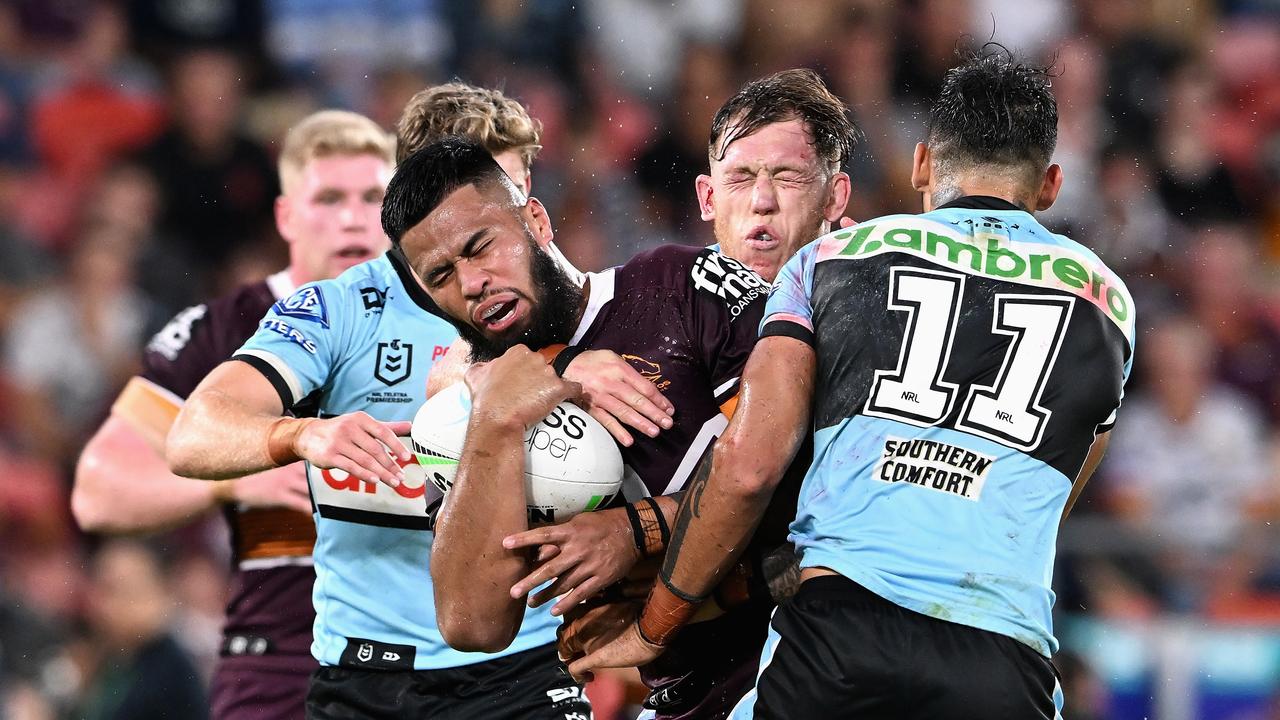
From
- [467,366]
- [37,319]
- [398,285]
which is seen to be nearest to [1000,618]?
[467,366]

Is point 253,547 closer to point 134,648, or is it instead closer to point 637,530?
point 637,530

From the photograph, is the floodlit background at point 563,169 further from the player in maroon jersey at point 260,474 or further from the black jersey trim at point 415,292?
the black jersey trim at point 415,292

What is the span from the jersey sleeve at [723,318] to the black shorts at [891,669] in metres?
0.69

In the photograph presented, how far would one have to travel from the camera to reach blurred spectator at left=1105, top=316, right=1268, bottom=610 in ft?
27.6

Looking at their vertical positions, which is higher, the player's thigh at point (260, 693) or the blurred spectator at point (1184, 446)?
the player's thigh at point (260, 693)

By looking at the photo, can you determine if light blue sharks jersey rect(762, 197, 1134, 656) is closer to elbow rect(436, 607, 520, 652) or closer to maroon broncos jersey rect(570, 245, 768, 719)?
maroon broncos jersey rect(570, 245, 768, 719)

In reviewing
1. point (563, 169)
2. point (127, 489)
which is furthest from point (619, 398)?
point (563, 169)

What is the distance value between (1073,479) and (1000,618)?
0.40 m

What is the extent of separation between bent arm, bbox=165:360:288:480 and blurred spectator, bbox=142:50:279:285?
18.2ft

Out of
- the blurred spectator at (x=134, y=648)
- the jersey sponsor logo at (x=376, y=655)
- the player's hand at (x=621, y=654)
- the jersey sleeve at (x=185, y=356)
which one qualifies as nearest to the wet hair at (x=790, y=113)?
the player's hand at (x=621, y=654)

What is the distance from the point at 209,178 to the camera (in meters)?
9.63

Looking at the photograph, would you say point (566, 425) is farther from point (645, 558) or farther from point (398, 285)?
point (398, 285)

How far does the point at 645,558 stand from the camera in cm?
369

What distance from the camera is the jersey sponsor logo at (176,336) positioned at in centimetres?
556
